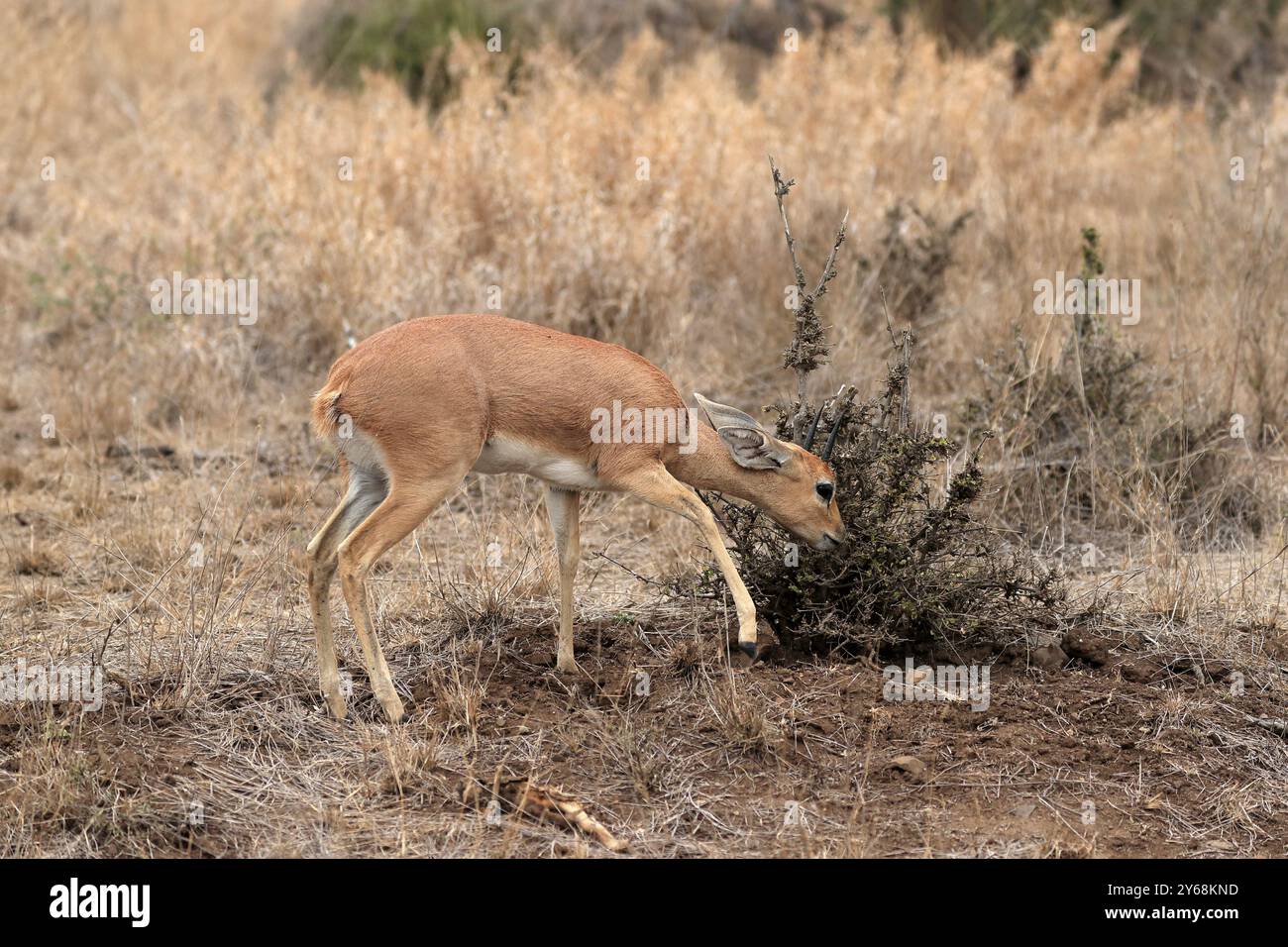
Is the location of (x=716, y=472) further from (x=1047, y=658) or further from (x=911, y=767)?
(x=1047, y=658)

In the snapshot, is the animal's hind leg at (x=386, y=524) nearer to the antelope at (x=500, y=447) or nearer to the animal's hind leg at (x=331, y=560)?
the antelope at (x=500, y=447)

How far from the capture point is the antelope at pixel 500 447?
514 centimetres

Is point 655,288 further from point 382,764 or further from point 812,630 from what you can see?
point 382,764

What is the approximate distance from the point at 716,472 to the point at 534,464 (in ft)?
2.48

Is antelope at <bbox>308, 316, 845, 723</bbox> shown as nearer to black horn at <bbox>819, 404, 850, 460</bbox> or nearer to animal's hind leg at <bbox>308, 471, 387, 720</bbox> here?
animal's hind leg at <bbox>308, 471, 387, 720</bbox>

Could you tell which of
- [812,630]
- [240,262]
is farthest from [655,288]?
[812,630]

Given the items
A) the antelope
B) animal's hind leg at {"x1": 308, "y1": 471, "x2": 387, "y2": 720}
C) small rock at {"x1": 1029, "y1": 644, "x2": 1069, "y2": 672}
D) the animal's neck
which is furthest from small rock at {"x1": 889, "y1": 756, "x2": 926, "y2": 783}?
animal's hind leg at {"x1": 308, "y1": 471, "x2": 387, "y2": 720}

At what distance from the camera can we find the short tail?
5.20 m

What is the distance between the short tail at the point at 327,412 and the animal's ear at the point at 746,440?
54.5 inches

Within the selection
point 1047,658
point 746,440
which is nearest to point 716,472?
point 746,440

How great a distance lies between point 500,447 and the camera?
5320mm

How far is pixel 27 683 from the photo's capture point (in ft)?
17.9

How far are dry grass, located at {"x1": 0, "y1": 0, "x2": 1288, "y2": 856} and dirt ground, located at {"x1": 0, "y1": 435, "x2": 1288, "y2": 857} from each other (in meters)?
0.02

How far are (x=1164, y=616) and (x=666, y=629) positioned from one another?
214 centimetres
